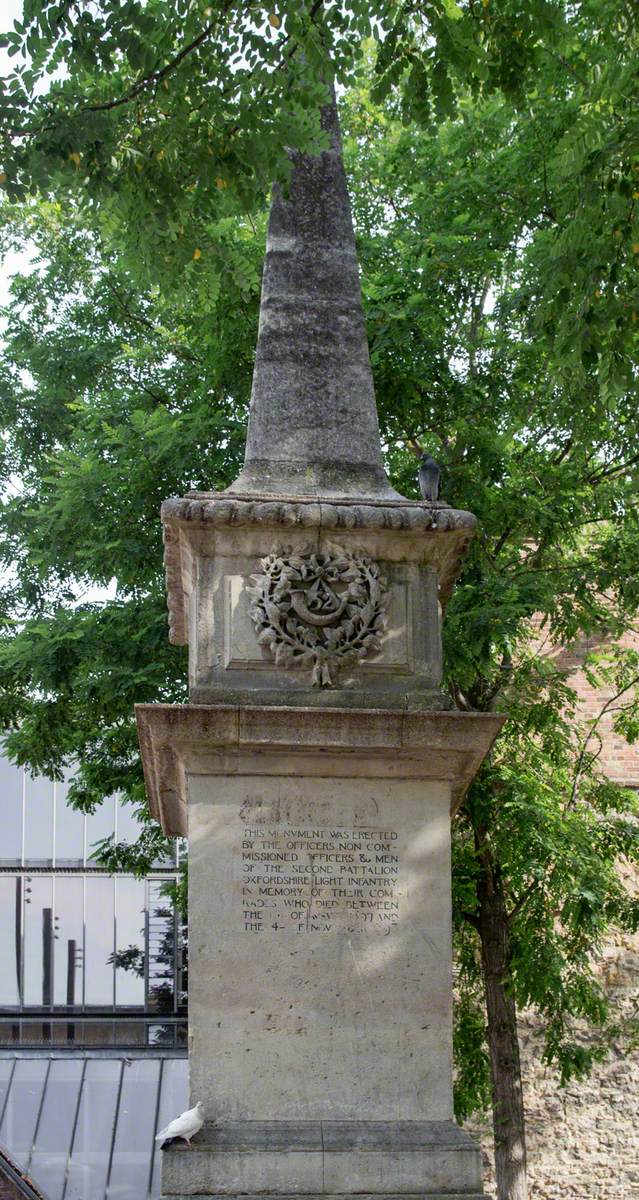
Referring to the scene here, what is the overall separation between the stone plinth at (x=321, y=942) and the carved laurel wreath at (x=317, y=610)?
0.35 metres

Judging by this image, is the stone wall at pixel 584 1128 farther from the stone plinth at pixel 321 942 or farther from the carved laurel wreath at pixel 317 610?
the carved laurel wreath at pixel 317 610

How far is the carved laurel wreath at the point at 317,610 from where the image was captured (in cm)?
838

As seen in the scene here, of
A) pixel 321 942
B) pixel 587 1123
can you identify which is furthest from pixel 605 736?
pixel 321 942

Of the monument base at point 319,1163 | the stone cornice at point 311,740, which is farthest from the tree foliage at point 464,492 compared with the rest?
the monument base at point 319,1163

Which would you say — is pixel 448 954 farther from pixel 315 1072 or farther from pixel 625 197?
pixel 625 197

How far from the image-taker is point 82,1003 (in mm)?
27109

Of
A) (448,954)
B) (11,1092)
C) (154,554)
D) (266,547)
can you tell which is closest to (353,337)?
(266,547)

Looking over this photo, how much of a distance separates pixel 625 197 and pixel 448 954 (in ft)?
14.4

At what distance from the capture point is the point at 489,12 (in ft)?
34.0

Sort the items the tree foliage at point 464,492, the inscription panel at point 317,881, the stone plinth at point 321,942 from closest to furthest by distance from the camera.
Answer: the stone plinth at point 321,942 → the inscription panel at point 317,881 → the tree foliage at point 464,492

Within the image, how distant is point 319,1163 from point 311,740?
186cm

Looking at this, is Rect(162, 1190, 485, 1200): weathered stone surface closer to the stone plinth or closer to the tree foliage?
the stone plinth

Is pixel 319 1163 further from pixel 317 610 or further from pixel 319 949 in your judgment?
pixel 317 610

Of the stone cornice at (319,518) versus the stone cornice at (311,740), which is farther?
the stone cornice at (319,518)
